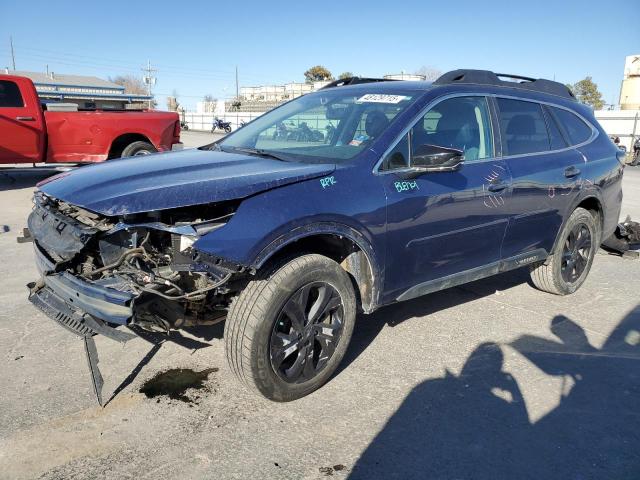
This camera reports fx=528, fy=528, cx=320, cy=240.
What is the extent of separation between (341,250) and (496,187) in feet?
4.55

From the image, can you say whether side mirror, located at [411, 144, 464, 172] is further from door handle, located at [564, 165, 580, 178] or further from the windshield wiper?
door handle, located at [564, 165, 580, 178]

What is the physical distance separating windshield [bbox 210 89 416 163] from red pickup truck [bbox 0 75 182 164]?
6.02 m

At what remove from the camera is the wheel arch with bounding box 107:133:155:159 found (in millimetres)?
10641

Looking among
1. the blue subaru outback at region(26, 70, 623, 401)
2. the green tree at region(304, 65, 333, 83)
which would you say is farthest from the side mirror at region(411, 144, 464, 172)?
the green tree at region(304, 65, 333, 83)

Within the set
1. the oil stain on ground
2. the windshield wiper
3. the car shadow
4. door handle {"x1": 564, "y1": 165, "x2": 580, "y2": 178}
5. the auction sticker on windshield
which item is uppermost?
the auction sticker on windshield

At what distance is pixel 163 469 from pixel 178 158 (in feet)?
6.68

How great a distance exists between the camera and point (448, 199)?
140 inches

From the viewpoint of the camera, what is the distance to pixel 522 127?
4.35m

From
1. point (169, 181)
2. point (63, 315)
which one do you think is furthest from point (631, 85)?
point (63, 315)

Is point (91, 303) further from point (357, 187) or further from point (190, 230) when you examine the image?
point (357, 187)

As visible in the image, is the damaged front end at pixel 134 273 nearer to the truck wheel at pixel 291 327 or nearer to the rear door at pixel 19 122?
the truck wheel at pixel 291 327

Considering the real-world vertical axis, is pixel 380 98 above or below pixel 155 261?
above

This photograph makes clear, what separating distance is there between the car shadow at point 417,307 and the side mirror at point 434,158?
4.59 ft

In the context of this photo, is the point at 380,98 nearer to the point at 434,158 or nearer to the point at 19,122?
the point at 434,158
